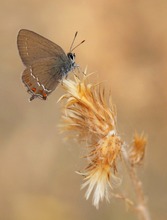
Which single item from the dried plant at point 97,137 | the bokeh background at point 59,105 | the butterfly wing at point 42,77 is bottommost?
the dried plant at point 97,137

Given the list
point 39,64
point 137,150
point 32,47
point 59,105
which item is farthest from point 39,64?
point 59,105

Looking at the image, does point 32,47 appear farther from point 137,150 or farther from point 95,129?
point 137,150

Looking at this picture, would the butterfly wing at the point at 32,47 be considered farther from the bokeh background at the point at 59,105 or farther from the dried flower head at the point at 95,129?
the bokeh background at the point at 59,105

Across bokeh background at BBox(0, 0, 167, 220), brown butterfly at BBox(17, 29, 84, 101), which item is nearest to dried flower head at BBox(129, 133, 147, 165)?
brown butterfly at BBox(17, 29, 84, 101)

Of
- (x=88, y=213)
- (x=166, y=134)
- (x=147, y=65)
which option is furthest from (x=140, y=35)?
(x=88, y=213)

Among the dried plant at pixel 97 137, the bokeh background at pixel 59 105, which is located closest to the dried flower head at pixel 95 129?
the dried plant at pixel 97 137

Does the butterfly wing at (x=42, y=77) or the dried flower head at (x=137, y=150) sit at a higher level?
the butterfly wing at (x=42, y=77)

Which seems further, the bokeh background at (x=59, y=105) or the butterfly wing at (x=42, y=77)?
the bokeh background at (x=59, y=105)
